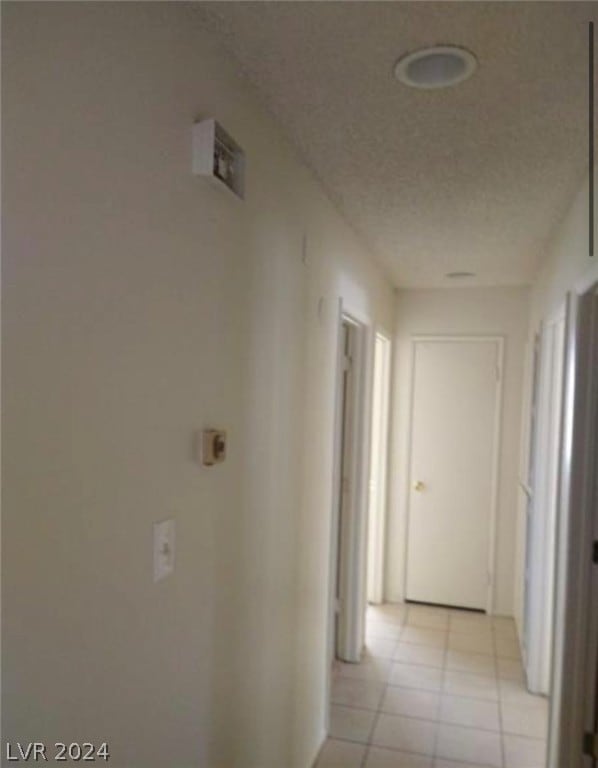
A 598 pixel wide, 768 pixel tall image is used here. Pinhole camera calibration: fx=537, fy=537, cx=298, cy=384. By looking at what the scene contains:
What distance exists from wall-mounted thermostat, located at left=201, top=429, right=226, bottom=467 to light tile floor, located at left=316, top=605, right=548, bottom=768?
1.82 metres

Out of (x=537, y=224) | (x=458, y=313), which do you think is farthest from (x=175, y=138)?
(x=458, y=313)

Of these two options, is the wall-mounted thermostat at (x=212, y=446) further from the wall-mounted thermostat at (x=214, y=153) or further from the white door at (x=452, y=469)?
the white door at (x=452, y=469)

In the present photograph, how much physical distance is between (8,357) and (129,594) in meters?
0.55

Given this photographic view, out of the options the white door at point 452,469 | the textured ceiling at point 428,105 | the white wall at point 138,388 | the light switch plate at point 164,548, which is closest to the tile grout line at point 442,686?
the white door at point 452,469

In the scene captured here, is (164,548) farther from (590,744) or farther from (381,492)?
(381,492)

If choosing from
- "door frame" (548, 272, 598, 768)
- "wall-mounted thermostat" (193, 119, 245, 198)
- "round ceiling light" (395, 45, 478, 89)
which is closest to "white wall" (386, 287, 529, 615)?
"door frame" (548, 272, 598, 768)

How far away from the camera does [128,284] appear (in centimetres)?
103

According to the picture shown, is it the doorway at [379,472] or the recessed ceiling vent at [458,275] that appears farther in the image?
the doorway at [379,472]

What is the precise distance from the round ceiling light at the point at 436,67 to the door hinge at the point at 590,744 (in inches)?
90.5

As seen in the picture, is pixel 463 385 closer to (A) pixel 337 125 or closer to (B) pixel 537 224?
(B) pixel 537 224

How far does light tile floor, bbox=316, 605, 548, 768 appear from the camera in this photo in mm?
2447

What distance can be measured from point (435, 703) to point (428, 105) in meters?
2.85

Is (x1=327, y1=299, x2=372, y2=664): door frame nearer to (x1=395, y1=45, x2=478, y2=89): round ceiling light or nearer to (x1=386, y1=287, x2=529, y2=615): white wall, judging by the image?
(x1=386, y1=287, x2=529, y2=615): white wall

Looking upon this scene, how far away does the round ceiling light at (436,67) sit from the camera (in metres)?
1.33
